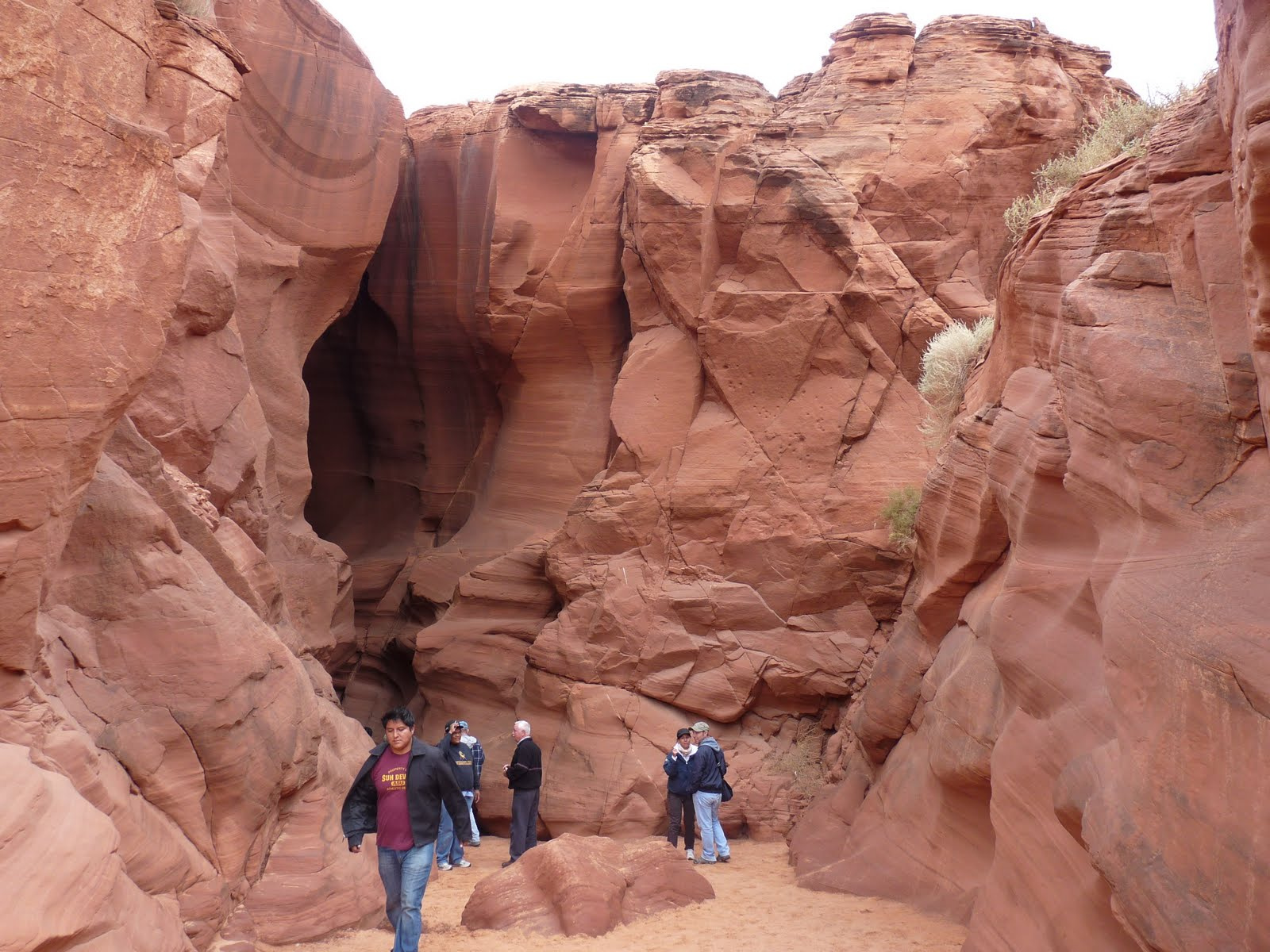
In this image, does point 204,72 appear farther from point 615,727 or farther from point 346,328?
point 346,328

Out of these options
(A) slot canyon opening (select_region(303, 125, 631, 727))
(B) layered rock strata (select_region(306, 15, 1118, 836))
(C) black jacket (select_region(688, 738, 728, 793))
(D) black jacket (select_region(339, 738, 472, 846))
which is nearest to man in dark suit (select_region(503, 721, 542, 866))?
(C) black jacket (select_region(688, 738, 728, 793))

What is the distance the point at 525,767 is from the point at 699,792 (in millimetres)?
1693

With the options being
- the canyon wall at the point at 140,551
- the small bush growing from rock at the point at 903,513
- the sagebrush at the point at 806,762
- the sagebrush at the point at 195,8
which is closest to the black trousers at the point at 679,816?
the sagebrush at the point at 806,762

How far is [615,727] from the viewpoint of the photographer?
13.4m

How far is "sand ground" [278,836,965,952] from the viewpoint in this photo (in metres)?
7.25

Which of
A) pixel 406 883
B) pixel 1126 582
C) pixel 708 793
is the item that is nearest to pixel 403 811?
pixel 406 883

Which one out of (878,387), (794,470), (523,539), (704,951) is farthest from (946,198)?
(704,951)

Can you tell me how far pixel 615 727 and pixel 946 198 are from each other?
8.32m

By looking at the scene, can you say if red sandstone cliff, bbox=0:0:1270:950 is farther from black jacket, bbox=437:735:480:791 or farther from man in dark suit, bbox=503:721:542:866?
man in dark suit, bbox=503:721:542:866

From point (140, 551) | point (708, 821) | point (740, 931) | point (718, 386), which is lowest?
point (708, 821)

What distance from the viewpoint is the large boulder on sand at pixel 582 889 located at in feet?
24.7

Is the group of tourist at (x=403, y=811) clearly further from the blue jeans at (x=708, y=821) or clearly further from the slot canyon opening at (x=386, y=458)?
the slot canyon opening at (x=386, y=458)

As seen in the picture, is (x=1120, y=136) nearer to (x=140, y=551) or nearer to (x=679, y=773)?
(x=679, y=773)

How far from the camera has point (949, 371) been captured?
1089 centimetres
